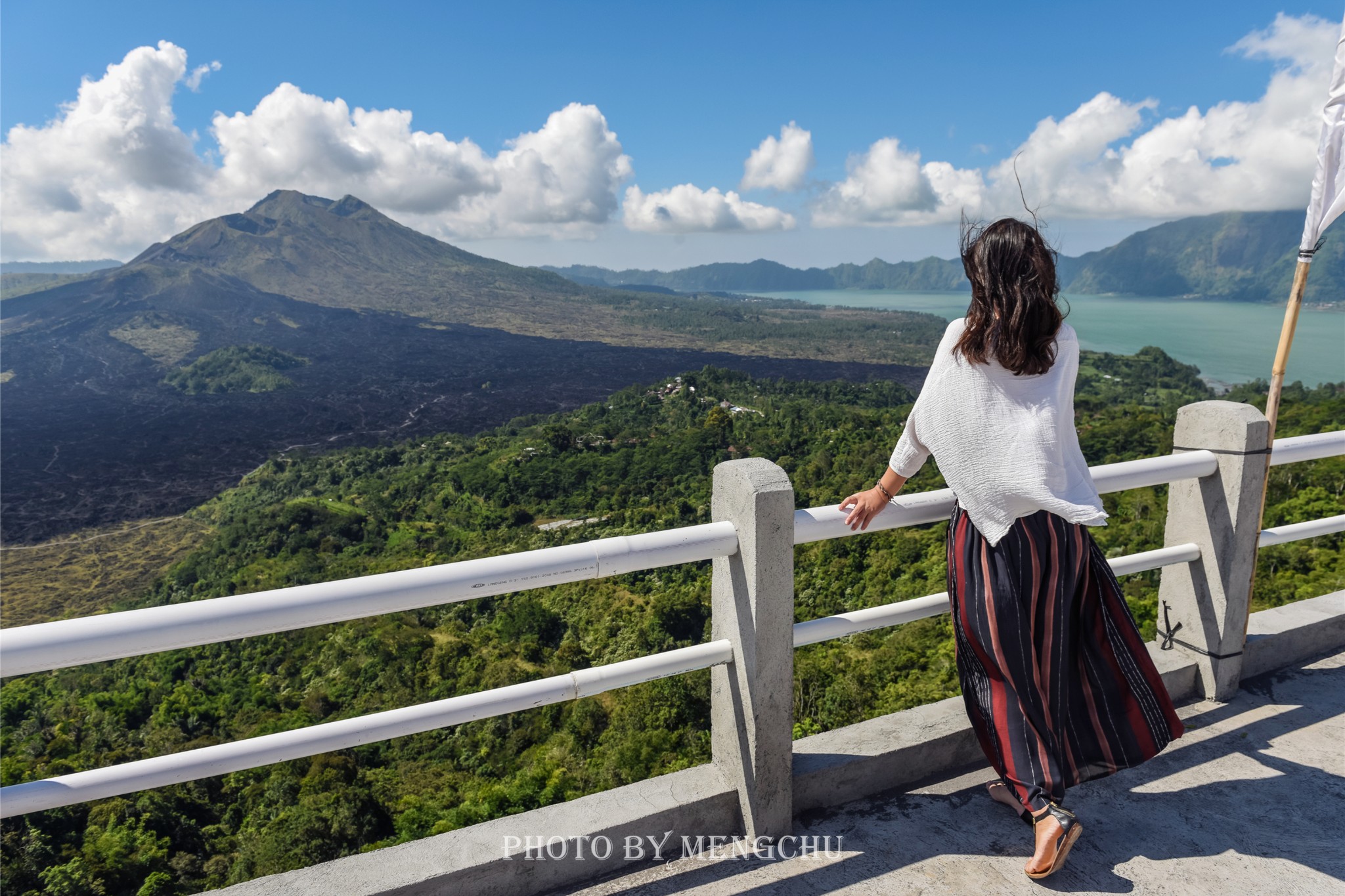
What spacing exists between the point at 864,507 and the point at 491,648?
→ 81.2 ft

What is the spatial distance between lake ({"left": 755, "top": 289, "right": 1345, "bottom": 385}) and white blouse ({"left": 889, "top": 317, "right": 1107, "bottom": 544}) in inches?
2636

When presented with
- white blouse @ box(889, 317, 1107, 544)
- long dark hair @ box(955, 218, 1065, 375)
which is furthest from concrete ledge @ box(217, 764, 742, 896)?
long dark hair @ box(955, 218, 1065, 375)

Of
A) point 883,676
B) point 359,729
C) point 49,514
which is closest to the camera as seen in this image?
point 359,729

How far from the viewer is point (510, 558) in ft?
5.64

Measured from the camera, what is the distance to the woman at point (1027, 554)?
1741 millimetres

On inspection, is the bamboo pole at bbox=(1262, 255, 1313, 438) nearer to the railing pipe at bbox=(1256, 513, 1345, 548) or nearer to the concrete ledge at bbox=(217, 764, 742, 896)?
the railing pipe at bbox=(1256, 513, 1345, 548)

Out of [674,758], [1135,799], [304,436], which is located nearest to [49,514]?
[304,436]

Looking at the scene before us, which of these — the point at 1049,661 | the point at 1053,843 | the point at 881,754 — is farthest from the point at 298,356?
the point at 1053,843

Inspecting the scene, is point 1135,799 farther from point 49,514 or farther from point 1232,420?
point 49,514

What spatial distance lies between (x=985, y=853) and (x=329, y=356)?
156m

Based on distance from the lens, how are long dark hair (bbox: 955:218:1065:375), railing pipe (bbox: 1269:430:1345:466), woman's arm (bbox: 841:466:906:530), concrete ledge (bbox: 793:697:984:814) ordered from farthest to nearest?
railing pipe (bbox: 1269:430:1345:466) < concrete ledge (bbox: 793:697:984:814) < woman's arm (bbox: 841:466:906:530) < long dark hair (bbox: 955:218:1065:375)

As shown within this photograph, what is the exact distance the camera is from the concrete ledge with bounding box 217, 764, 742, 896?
171 centimetres

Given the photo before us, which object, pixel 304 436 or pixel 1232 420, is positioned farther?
pixel 304 436

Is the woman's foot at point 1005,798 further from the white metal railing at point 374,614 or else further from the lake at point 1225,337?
the lake at point 1225,337
